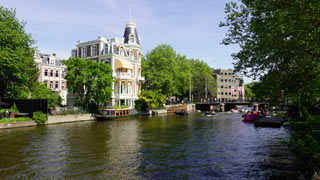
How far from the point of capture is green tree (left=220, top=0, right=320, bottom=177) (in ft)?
27.9

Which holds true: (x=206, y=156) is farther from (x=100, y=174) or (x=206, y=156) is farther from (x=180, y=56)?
(x=180, y=56)

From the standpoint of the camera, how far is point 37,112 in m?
33.8

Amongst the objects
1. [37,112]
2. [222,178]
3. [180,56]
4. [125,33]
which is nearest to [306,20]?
[222,178]

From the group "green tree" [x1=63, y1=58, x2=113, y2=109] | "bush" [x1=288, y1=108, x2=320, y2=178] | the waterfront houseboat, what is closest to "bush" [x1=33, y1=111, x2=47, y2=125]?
"green tree" [x1=63, y1=58, x2=113, y2=109]

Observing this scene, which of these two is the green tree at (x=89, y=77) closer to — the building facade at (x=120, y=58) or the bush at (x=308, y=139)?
the building facade at (x=120, y=58)

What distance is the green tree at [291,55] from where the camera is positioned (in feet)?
27.9

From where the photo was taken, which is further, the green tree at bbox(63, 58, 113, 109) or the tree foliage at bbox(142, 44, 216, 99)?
the tree foliage at bbox(142, 44, 216, 99)

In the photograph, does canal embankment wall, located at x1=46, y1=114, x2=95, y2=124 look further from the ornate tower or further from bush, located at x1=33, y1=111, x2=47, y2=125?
the ornate tower

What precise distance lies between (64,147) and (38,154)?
7.87ft

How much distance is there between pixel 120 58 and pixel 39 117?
73.8 ft

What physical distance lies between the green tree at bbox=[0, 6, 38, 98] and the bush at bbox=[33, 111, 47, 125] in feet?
14.1

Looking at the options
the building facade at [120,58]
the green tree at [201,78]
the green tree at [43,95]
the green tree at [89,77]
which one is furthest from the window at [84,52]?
the green tree at [201,78]

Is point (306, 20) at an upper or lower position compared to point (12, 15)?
lower

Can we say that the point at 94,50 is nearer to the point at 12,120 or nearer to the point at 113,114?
the point at 113,114
